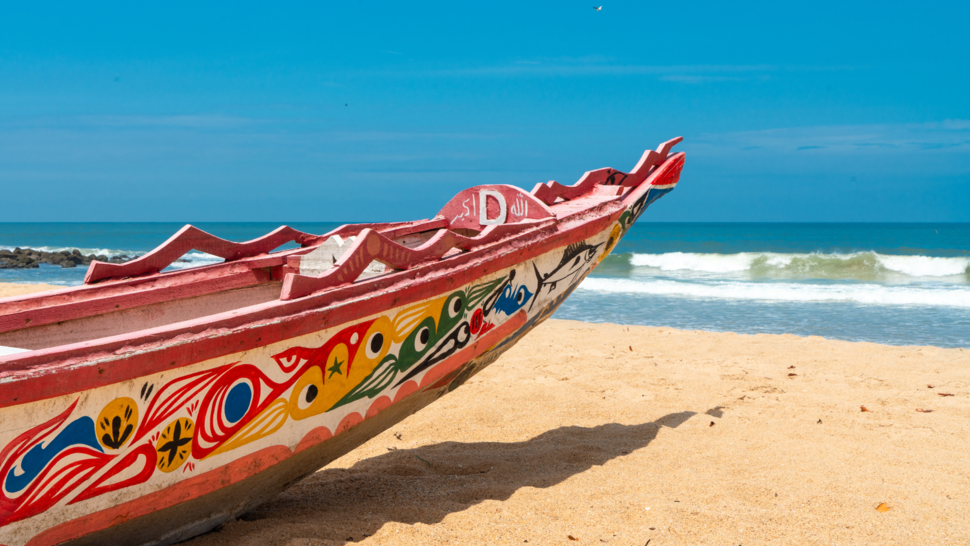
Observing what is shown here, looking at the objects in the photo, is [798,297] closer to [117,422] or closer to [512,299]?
[512,299]

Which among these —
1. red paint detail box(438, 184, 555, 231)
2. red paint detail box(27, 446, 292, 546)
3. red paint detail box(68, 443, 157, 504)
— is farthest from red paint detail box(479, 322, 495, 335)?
red paint detail box(68, 443, 157, 504)

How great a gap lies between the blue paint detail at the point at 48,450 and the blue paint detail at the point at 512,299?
197 cm

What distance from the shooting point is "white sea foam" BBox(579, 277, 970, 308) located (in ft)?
41.8

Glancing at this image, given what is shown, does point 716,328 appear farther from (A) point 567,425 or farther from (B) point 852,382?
(A) point 567,425

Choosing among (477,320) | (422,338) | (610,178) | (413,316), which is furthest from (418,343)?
(610,178)

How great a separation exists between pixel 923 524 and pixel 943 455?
1.22 metres

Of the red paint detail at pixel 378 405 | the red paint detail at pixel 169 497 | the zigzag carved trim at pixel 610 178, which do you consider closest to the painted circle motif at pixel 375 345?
the red paint detail at pixel 378 405

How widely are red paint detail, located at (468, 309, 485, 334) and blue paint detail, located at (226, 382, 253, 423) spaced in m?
1.24

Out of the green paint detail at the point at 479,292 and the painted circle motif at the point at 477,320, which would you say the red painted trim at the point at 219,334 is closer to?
the green paint detail at the point at 479,292

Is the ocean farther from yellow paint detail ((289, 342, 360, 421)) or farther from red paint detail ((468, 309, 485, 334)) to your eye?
yellow paint detail ((289, 342, 360, 421))

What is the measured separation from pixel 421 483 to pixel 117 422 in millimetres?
1825

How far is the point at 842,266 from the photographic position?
19.9 m

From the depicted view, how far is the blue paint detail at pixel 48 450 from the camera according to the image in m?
1.92

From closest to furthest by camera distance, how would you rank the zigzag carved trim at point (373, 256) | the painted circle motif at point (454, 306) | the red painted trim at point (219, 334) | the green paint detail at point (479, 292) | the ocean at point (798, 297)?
the red painted trim at point (219, 334)
the zigzag carved trim at point (373, 256)
the painted circle motif at point (454, 306)
the green paint detail at point (479, 292)
the ocean at point (798, 297)
